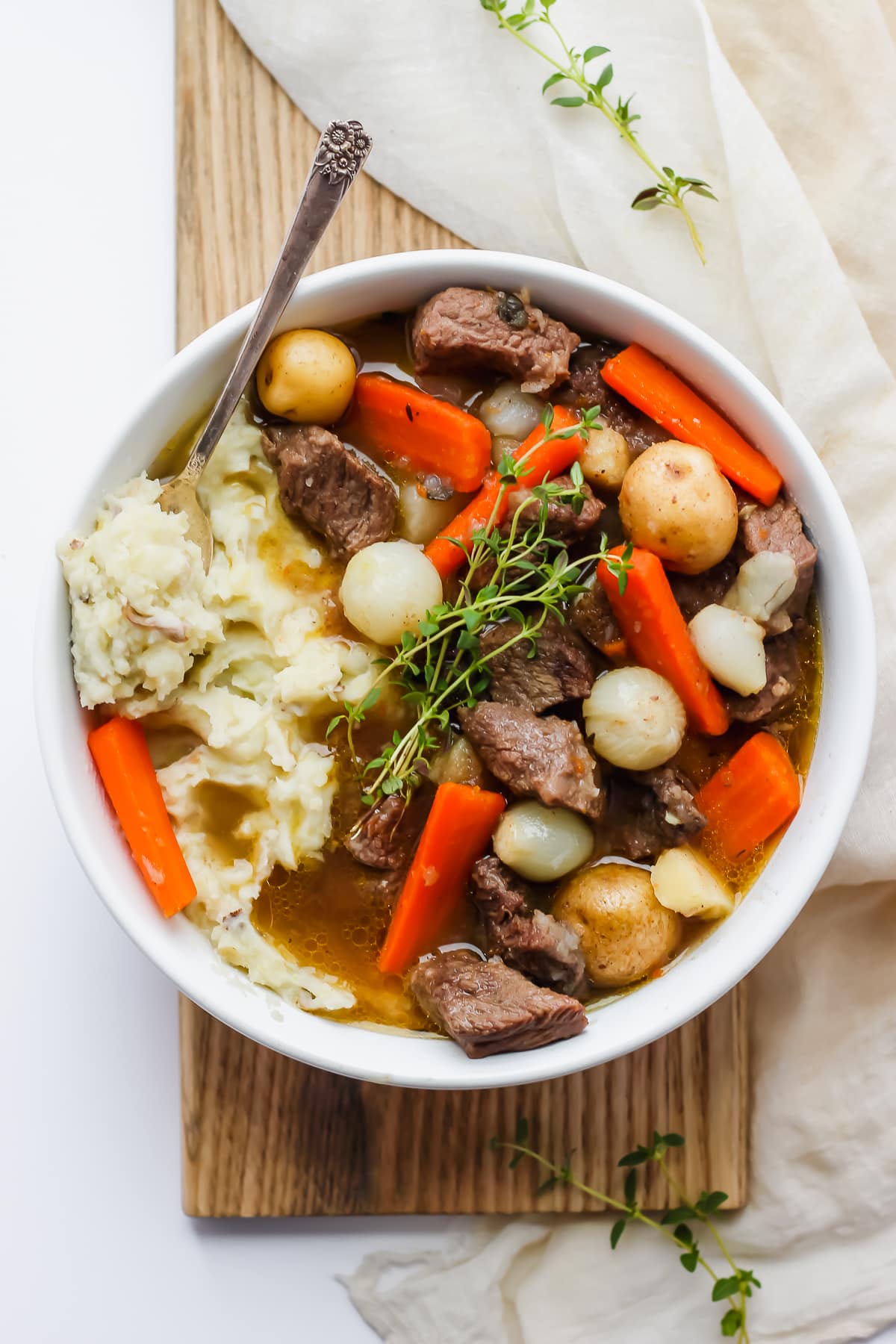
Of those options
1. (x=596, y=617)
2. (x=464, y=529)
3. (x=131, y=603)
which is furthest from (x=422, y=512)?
(x=131, y=603)

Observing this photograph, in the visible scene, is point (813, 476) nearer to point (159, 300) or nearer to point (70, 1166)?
point (159, 300)

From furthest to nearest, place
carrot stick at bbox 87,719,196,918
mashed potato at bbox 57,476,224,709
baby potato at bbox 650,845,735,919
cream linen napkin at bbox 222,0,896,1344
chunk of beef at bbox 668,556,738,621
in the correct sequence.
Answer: cream linen napkin at bbox 222,0,896,1344 < chunk of beef at bbox 668,556,738,621 < baby potato at bbox 650,845,735,919 < carrot stick at bbox 87,719,196,918 < mashed potato at bbox 57,476,224,709

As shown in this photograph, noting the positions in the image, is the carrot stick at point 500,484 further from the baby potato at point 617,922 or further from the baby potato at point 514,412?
the baby potato at point 617,922

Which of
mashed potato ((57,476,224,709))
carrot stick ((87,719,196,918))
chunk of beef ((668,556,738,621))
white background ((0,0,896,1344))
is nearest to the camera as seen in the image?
mashed potato ((57,476,224,709))

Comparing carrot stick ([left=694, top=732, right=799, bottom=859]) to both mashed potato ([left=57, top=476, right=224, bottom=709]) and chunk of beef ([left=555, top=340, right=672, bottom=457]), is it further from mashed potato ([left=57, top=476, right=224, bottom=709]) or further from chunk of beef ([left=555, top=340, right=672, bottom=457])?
mashed potato ([left=57, top=476, right=224, bottom=709])

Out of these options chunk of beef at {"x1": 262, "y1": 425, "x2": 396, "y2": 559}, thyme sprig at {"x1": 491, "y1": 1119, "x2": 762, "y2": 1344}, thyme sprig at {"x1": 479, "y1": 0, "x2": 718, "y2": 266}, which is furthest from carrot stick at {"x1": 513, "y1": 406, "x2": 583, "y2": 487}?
thyme sprig at {"x1": 491, "y1": 1119, "x2": 762, "y2": 1344}

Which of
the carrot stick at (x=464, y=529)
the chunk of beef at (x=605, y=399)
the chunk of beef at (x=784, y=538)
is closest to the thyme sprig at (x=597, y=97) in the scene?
the chunk of beef at (x=605, y=399)

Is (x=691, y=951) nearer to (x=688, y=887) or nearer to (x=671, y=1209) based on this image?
(x=688, y=887)
